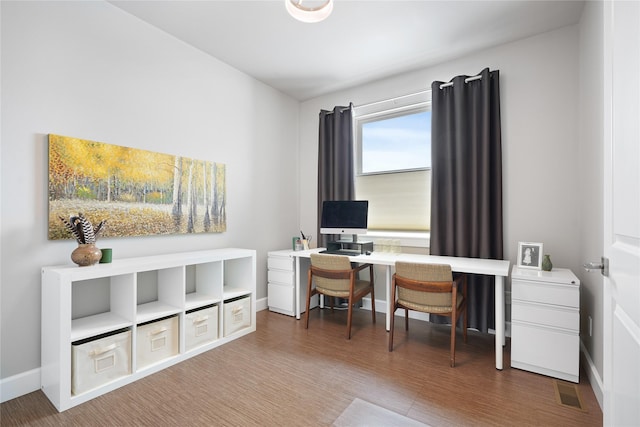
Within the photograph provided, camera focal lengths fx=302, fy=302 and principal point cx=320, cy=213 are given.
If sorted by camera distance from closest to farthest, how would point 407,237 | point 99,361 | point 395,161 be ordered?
point 99,361 → point 407,237 → point 395,161

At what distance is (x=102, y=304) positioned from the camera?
230 centimetres

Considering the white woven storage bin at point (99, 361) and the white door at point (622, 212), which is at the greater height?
the white door at point (622, 212)

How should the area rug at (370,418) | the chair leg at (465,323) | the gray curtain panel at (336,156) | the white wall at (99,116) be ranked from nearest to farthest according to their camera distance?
the area rug at (370,418) → the white wall at (99,116) → the chair leg at (465,323) → the gray curtain panel at (336,156)

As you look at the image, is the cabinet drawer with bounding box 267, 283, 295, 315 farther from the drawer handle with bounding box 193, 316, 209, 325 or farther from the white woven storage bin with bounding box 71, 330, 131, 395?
the white woven storage bin with bounding box 71, 330, 131, 395

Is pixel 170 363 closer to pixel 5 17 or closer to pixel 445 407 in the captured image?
pixel 445 407

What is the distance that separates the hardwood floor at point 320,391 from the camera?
1.70 m

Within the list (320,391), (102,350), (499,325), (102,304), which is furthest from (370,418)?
(102,304)

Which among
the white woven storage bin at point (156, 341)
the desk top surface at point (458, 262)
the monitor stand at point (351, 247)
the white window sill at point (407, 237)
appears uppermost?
the white window sill at point (407, 237)

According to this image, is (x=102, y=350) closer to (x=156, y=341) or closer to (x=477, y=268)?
(x=156, y=341)

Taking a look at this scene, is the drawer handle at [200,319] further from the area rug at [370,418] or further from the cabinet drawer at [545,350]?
the cabinet drawer at [545,350]

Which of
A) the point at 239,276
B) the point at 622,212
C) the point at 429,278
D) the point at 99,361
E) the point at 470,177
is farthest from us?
the point at 239,276

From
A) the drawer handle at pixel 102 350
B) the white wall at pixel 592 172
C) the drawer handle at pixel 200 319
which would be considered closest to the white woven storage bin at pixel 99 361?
the drawer handle at pixel 102 350

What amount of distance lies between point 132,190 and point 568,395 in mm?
3427

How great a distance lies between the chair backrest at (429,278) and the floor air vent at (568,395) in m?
0.80
